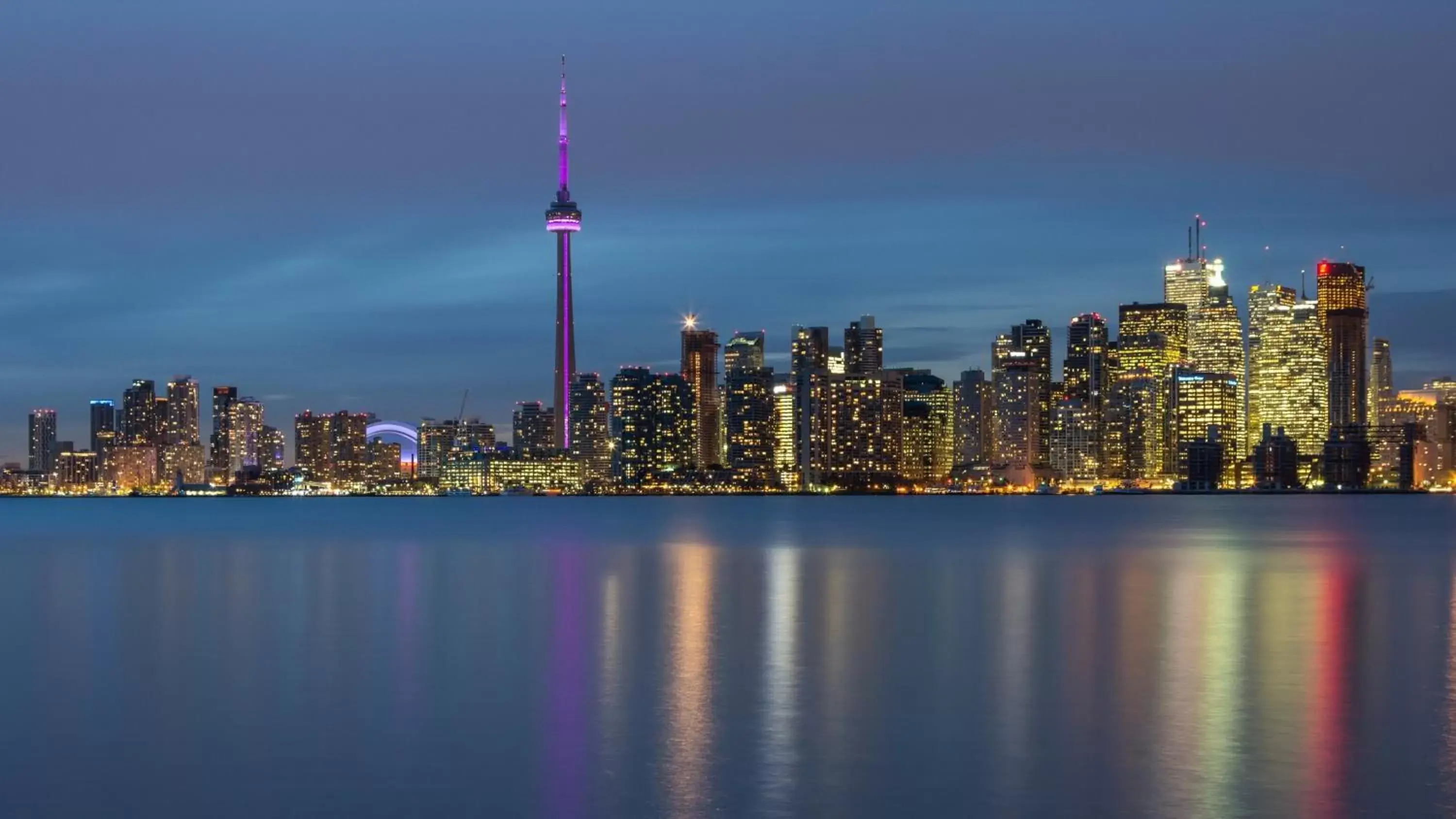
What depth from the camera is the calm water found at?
999 inches

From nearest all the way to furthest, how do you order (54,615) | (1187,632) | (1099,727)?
(1099,727)
(1187,632)
(54,615)

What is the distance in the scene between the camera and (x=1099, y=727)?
101 ft

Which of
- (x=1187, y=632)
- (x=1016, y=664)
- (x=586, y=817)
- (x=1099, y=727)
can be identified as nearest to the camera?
(x=586, y=817)

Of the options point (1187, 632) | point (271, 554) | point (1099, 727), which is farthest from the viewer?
point (271, 554)

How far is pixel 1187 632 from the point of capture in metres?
48.7

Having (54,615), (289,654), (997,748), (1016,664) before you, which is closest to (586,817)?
(997,748)

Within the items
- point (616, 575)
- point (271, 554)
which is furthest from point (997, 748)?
point (271, 554)

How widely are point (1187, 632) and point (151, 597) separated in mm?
41089

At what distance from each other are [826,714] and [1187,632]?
20029mm

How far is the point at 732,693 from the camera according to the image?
35812mm

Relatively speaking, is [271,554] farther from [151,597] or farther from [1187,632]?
[1187,632]

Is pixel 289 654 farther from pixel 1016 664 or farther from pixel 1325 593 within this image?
pixel 1325 593

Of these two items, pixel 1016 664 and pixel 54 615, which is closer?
pixel 1016 664

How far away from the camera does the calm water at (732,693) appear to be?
25.4 meters
